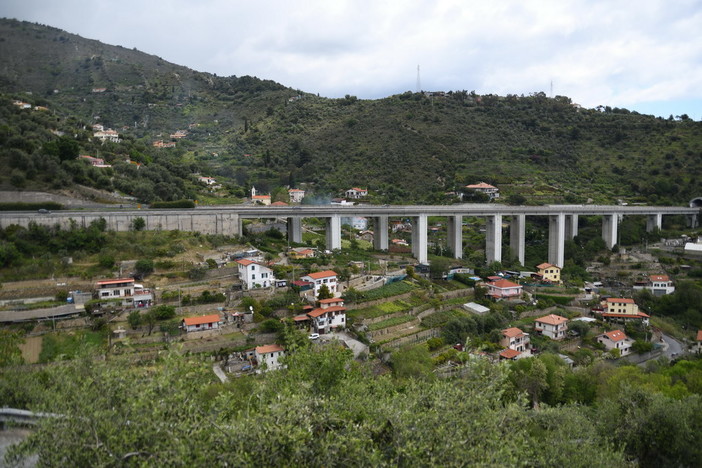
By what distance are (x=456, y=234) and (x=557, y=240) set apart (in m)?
10.5

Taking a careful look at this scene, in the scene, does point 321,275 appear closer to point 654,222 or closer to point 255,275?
point 255,275

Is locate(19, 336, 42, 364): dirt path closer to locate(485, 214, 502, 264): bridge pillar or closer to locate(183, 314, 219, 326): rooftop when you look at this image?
locate(183, 314, 219, 326): rooftop

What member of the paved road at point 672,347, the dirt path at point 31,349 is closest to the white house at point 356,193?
the paved road at point 672,347

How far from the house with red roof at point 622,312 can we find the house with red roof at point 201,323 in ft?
80.6

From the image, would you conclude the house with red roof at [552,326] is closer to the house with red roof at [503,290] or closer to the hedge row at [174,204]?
the house with red roof at [503,290]

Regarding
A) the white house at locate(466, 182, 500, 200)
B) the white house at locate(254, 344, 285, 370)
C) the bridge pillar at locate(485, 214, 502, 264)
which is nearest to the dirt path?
the white house at locate(254, 344, 285, 370)

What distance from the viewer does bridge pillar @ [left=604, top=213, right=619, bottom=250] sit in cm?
4569

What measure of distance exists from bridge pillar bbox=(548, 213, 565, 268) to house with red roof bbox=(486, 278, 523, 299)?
12.8m

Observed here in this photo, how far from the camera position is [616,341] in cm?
2497

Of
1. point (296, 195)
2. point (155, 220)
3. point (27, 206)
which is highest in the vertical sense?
point (296, 195)

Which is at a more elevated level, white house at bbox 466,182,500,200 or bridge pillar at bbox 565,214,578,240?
white house at bbox 466,182,500,200

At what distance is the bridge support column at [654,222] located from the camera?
4948cm

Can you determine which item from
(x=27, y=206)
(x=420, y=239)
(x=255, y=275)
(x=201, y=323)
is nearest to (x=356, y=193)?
(x=420, y=239)

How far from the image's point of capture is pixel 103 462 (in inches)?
255
